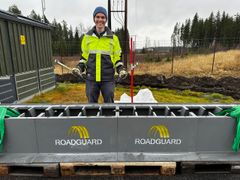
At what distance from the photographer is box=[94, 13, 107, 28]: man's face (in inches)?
145

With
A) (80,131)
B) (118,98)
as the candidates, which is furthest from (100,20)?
(118,98)

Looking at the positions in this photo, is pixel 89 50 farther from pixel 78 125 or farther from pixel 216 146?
pixel 216 146

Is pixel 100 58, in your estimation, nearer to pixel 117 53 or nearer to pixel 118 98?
pixel 117 53

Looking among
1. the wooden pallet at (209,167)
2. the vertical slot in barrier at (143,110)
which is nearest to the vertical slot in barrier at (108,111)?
the vertical slot in barrier at (143,110)

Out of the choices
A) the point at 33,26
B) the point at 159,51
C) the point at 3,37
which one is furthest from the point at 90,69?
the point at 159,51

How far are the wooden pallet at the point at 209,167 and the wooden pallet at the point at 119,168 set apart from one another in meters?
0.16

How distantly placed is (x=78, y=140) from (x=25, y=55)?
5.88m

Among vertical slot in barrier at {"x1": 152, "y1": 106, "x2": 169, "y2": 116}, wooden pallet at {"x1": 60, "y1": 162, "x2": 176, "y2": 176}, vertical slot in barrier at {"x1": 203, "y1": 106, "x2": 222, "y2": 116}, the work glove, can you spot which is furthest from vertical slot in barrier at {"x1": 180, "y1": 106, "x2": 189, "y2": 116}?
the work glove

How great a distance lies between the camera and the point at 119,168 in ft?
7.57

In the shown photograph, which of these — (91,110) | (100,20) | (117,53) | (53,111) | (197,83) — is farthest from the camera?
(197,83)

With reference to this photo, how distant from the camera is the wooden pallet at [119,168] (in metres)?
2.31

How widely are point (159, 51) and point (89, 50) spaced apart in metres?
21.2

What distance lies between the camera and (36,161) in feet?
7.80

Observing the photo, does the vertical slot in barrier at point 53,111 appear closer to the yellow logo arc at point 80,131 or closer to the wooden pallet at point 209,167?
the yellow logo arc at point 80,131
